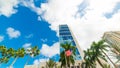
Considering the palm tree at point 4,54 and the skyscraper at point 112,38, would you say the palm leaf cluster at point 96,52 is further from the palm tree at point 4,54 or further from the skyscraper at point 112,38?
the palm tree at point 4,54

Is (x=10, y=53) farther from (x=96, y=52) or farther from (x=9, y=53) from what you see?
(x=96, y=52)

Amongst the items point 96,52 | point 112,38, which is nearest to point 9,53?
point 96,52

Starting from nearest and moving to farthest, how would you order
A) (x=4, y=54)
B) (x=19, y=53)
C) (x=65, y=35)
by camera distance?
(x=4, y=54), (x=19, y=53), (x=65, y=35)

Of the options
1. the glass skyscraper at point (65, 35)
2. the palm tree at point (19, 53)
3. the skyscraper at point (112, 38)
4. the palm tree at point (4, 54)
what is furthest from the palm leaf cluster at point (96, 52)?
the glass skyscraper at point (65, 35)

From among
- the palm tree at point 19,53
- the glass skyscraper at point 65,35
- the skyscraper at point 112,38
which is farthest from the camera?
the glass skyscraper at point 65,35

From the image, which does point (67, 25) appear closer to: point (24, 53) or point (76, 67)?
point (76, 67)

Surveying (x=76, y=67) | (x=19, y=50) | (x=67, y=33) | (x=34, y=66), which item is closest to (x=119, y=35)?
(x=76, y=67)

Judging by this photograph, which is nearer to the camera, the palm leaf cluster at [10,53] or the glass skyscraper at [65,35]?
the palm leaf cluster at [10,53]

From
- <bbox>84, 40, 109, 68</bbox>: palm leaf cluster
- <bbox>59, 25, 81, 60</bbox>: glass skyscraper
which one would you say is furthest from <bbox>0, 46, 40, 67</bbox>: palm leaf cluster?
<bbox>59, 25, 81, 60</bbox>: glass skyscraper

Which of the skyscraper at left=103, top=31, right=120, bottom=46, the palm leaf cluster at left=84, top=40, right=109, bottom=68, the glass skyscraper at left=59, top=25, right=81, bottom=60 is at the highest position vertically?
the glass skyscraper at left=59, top=25, right=81, bottom=60

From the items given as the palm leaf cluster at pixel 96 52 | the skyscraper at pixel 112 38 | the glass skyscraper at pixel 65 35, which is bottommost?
the palm leaf cluster at pixel 96 52

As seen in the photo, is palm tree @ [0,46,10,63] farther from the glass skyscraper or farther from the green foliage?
the glass skyscraper

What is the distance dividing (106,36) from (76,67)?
23.7 m

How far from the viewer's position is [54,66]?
107 m
